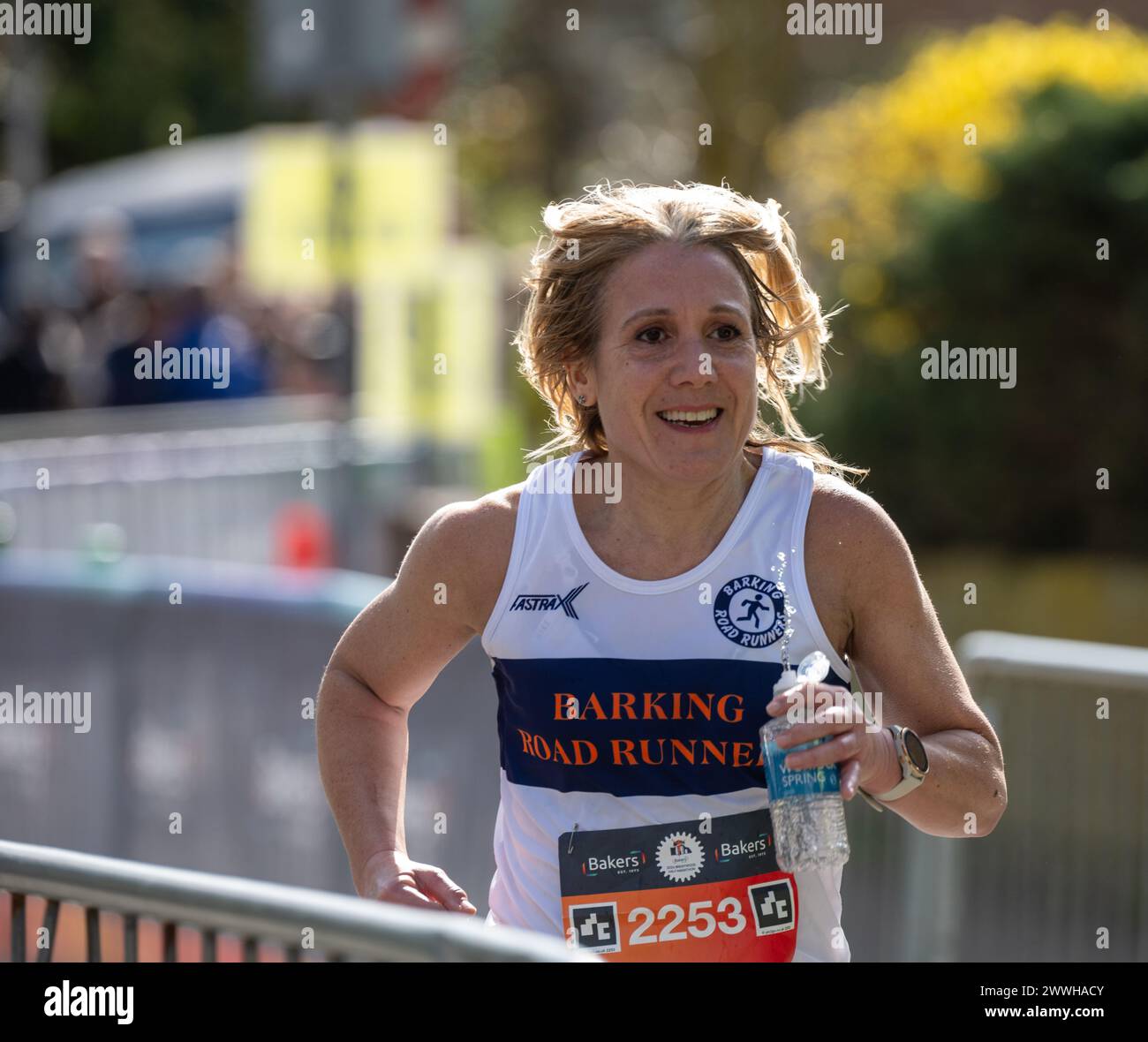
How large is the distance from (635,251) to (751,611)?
604mm

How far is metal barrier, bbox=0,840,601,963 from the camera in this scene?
1.89m

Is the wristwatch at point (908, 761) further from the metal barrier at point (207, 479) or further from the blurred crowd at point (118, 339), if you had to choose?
the blurred crowd at point (118, 339)

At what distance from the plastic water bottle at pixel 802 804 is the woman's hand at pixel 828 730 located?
0.01m

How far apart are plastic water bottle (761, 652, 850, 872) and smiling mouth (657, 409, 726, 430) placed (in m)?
0.44

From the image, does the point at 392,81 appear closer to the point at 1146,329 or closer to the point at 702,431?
the point at 1146,329

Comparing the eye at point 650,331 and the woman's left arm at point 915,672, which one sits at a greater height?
the eye at point 650,331

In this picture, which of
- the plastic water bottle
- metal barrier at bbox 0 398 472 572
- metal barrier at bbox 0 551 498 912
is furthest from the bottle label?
metal barrier at bbox 0 398 472 572

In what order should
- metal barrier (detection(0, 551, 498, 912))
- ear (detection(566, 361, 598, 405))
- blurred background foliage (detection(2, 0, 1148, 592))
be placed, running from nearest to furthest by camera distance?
ear (detection(566, 361, 598, 405)) < metal barrier (detection(0, 551, 498, 912)) < blurred background foliage (detection(2, 0, 1148, 592))

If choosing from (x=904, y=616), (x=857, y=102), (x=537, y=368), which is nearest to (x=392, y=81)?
(x=857, y=102)

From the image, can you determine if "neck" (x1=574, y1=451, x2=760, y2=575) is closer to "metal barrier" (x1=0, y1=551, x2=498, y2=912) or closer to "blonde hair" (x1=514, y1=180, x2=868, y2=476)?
"blonde hair" (x1=514, y1=180, x2=868, y2=476)

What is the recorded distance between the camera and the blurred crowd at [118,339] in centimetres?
1130

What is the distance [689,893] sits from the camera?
8.48ft

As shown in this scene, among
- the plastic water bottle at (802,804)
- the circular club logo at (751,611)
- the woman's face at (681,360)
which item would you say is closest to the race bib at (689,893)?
the plastic water bottle at (802,804)
